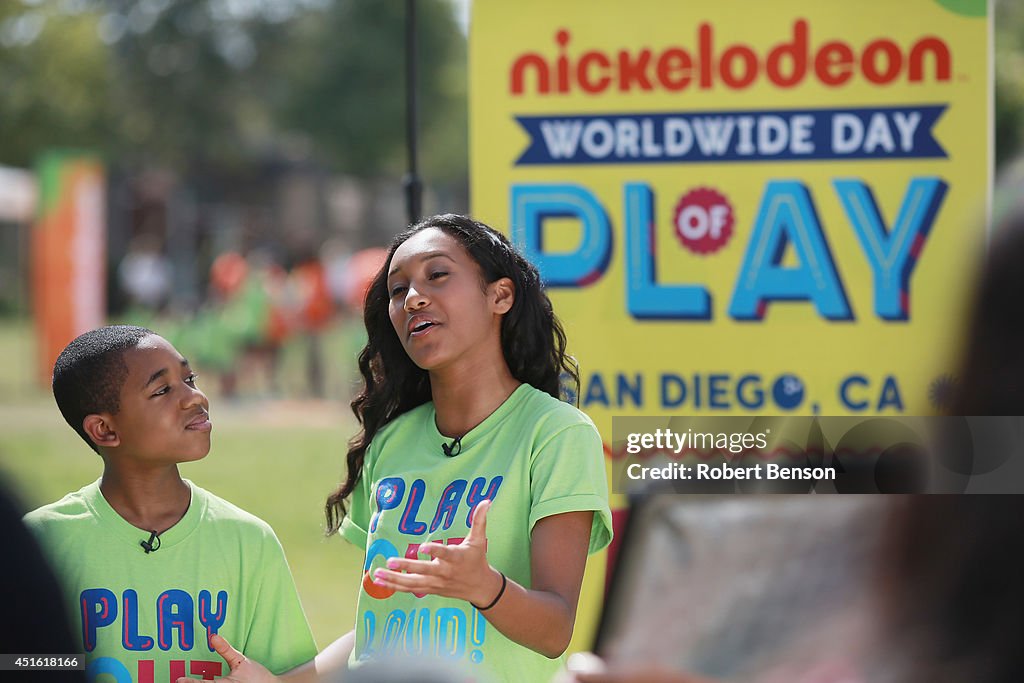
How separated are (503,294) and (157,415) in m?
0.70

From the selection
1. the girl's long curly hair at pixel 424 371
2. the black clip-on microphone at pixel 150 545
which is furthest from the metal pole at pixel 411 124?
the black clip-on microphone at pixel 150 545

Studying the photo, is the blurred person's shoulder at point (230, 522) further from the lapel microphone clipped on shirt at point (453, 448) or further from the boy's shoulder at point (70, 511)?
the lapel microphone clipped on shirt at point (453, 448)

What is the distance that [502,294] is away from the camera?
246cm

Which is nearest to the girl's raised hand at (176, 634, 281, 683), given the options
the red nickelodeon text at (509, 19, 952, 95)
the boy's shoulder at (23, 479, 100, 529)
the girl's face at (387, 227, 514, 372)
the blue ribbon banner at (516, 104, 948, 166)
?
the boy's shoulder at (23, 479, 100, 529)

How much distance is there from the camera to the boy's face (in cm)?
240

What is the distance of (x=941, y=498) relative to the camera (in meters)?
0.93

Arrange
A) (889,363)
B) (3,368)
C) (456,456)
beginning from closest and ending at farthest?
(456,456) < (889,363) < (3,368)

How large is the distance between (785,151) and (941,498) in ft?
8.46

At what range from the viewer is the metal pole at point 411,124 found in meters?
3.46

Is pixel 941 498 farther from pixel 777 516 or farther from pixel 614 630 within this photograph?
pixel 614 630

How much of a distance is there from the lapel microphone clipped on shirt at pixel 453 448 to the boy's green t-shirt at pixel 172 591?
0.37 metres

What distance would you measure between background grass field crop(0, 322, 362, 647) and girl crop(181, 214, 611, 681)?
6.51ft

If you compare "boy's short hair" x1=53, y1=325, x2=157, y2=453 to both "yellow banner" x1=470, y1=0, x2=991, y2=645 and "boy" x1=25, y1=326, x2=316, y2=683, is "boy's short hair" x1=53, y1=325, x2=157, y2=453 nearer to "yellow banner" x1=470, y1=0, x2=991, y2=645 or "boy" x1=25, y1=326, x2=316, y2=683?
"boy" x1=25, y1=326, x2=316, y2=683

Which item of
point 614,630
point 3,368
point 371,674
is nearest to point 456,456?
point 614,630
